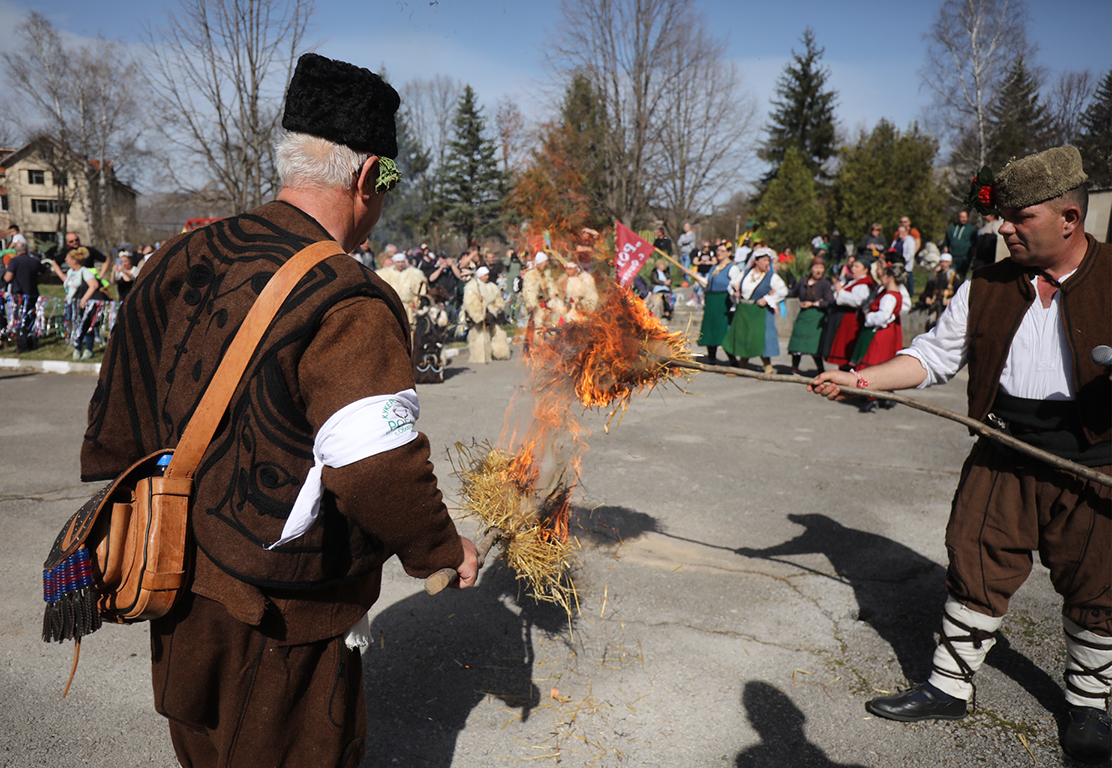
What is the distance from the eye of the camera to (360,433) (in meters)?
1.52

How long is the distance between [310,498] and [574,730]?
1.93 meters

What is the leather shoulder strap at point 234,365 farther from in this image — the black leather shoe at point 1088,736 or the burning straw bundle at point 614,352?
the black leather shoe at point 1088,736

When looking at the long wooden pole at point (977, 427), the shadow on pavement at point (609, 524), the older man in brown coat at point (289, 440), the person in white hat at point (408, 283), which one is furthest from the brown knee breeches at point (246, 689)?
the person in white hat at point (408, 283)

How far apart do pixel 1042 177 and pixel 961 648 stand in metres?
2.01

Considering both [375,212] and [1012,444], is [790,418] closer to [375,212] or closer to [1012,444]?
[1012,444]

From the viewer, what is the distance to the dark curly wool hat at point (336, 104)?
1.73 m

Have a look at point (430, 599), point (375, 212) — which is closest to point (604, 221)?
point (430, 599)

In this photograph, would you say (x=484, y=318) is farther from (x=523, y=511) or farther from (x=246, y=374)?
(x=246, y=374)

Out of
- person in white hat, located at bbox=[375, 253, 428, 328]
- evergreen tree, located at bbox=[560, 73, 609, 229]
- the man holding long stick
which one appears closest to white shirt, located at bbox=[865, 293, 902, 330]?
person in white hat, located at bbox=[375, 253, 428, 328]

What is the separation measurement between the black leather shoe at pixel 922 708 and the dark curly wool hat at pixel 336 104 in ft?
10.2

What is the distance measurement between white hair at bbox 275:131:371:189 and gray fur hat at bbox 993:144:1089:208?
2575 millimetres

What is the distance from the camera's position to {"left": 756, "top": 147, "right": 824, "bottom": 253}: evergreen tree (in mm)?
26281

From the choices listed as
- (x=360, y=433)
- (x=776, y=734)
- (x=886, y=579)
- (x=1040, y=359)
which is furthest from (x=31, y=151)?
(x=1040, y=359)

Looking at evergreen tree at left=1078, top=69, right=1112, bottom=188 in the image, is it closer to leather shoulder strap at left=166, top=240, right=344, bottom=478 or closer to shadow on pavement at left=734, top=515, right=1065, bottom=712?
shadow on pavement at left=734, top=515, right=1065, bottom=712
